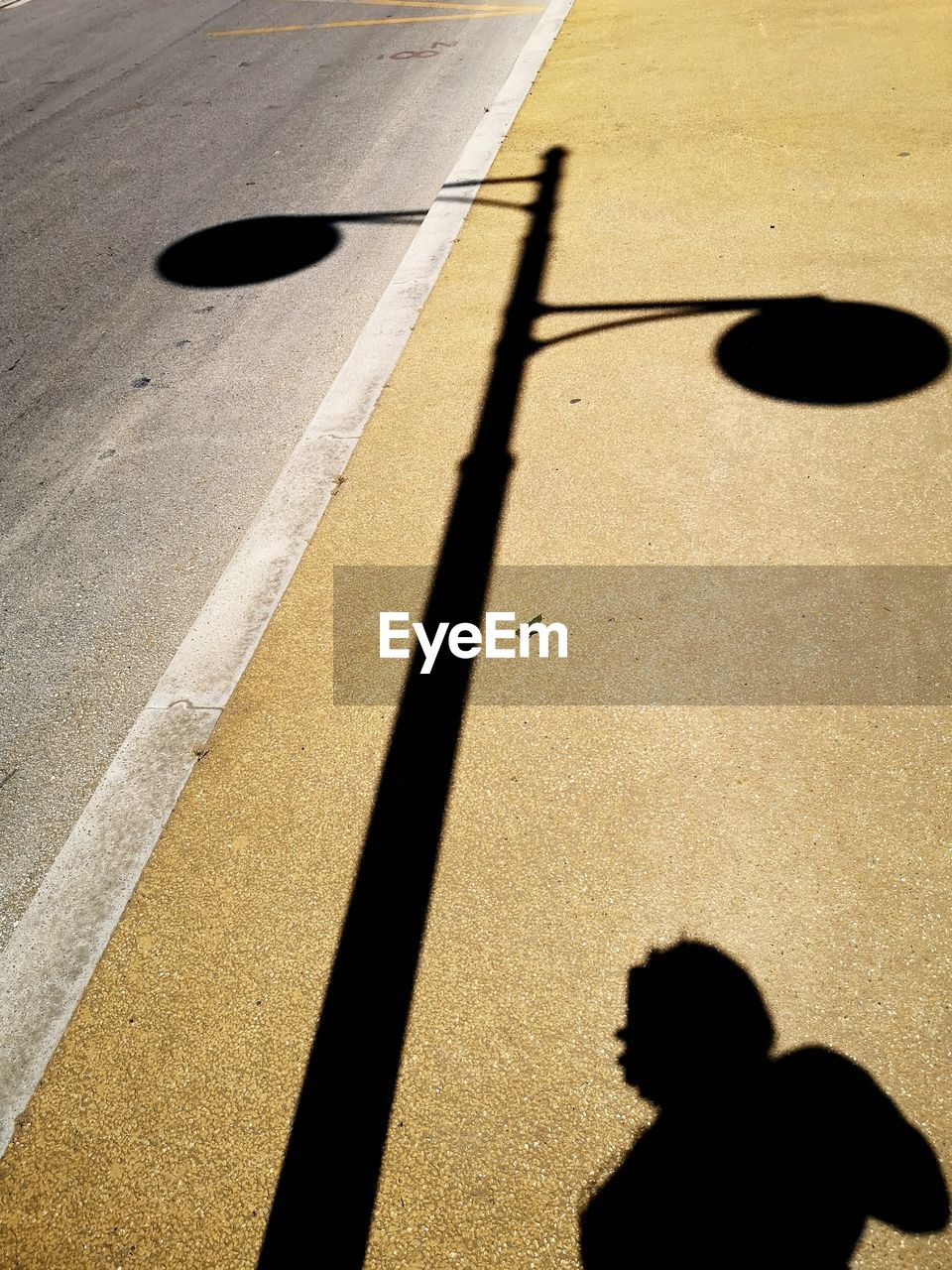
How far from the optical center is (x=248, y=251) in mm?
6887

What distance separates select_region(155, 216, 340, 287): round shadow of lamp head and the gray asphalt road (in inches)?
5.6

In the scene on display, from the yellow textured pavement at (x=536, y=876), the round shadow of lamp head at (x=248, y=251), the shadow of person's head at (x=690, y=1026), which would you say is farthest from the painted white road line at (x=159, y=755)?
the shadow of person's head at (x=690, y=1026)

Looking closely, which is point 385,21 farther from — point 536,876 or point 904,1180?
point 904,1180

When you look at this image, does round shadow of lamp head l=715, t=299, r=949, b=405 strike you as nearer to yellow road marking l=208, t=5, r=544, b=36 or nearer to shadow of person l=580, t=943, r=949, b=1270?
shadow of person l=580, t=943, r=949, b=1270

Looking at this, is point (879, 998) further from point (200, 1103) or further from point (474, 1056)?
point (200, 1103)

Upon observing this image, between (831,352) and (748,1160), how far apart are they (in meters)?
4.00

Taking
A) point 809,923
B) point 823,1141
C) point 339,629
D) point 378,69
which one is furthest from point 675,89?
point 823,1141

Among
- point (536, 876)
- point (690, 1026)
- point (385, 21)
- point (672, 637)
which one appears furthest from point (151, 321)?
point (385, 21)

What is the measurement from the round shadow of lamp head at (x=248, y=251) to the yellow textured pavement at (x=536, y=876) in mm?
2093

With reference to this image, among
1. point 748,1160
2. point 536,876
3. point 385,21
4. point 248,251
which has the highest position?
point 385,21

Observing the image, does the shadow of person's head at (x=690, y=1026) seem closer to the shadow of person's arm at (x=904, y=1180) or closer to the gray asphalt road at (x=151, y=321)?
the shadow of person's arm at (x=904, y=1180)

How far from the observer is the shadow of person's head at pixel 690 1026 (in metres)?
2.31

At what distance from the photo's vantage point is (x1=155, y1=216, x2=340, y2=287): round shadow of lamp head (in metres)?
6.58

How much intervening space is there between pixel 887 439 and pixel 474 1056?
328cm
